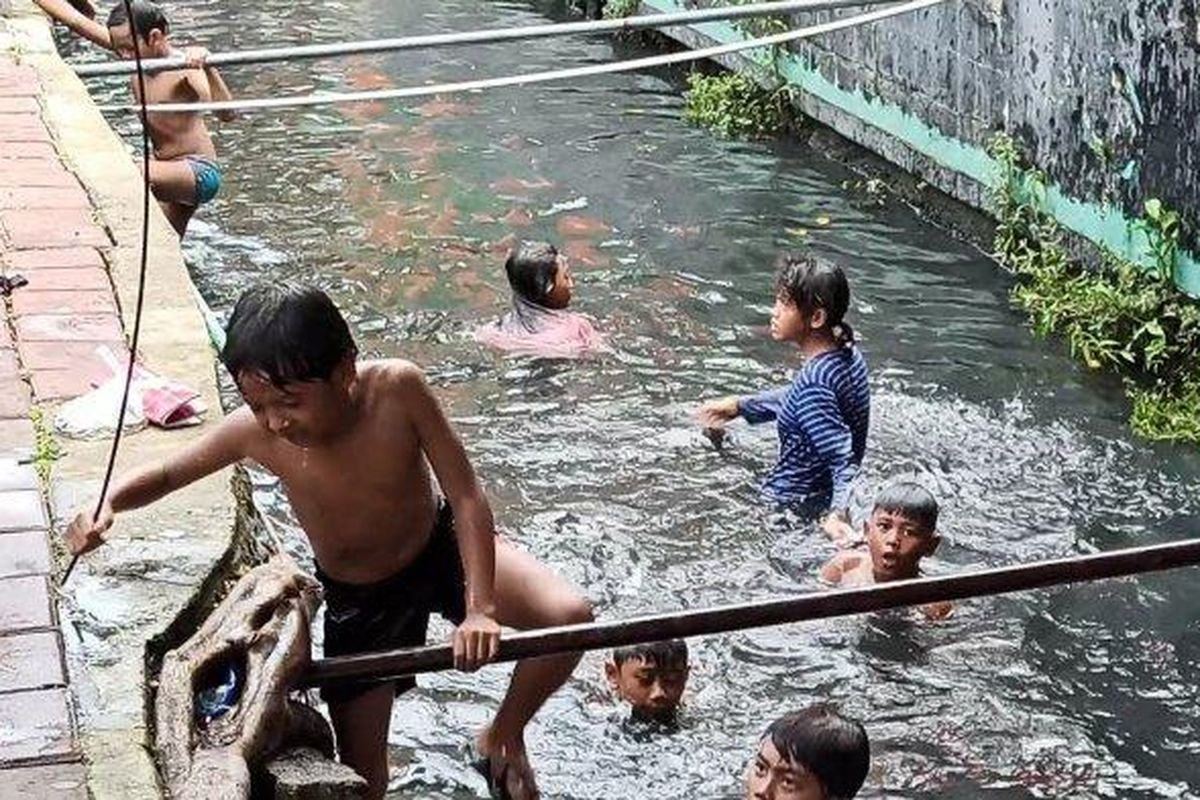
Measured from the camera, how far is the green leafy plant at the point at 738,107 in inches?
435

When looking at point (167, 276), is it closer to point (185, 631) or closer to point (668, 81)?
point (185, 631)

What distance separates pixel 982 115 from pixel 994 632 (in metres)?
4.21

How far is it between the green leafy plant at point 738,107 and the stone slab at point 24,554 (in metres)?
7.61

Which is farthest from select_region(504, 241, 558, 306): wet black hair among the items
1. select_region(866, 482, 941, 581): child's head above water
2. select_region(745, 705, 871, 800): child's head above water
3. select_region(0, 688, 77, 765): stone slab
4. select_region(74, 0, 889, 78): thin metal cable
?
select_region(0, 688, 77, 765): stone slab

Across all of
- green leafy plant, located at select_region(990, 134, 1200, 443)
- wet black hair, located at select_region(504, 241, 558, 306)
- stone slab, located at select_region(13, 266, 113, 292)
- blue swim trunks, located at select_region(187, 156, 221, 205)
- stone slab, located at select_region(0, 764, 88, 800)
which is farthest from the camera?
blue swim trunks, located at select_region(187, 156, 221, 205)

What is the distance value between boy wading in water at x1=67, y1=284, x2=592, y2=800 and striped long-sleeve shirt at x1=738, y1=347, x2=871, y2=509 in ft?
6.98

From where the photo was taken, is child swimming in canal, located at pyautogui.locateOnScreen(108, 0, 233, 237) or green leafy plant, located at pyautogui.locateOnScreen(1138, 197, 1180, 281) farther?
child swimming in canal, located at pyautogui.locateOnScreen(108, 0, 233, 237)

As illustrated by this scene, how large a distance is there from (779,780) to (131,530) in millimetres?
1493

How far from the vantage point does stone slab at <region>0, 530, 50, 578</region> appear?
375 centimetres

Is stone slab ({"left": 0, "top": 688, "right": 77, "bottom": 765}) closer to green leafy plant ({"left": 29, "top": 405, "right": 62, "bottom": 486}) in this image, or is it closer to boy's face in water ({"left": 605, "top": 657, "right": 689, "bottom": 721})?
green leafy plant ({"left": 29, "top": 405, "right": 62, "bottom": 486})

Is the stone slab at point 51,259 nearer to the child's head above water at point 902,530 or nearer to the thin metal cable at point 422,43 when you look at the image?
the thin metal cable at point 422,43

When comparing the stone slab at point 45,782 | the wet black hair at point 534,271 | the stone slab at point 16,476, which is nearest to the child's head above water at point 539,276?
the wet black hair at point 534,271

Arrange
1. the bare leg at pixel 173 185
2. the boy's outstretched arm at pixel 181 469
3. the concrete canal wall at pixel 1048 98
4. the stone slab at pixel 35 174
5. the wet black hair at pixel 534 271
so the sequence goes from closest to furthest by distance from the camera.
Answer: the boy's outstretched arm at pixel 181 469, the stone slab at pixel 35 174, the concrete canal wall at pixel 1048 98, the wet black hair at pixel 534 271, the bare leg at pixel 173 185

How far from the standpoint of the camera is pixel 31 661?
11.2 ft
